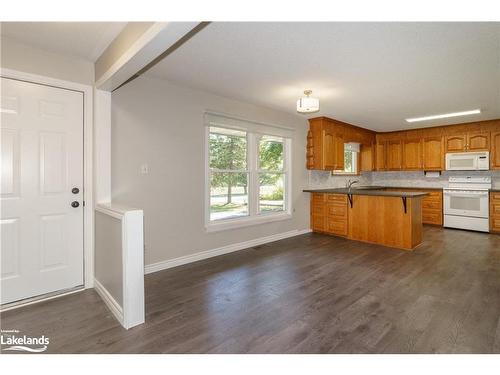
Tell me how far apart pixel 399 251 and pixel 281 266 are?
81.0 inches

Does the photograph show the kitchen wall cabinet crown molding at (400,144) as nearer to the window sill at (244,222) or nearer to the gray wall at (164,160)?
the window sill at (244,222)

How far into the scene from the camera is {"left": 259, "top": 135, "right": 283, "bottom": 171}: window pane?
4750 mm

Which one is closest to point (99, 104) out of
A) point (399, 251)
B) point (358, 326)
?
point (358, 326)

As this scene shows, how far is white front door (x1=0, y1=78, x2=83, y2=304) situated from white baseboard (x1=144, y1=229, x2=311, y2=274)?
0.82 meters

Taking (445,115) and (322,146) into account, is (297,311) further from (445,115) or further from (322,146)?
(445,115)

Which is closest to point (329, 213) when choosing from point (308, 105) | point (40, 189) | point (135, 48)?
→ point (308, 105)

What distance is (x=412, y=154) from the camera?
21.8 feet

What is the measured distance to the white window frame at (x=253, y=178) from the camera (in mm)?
3895

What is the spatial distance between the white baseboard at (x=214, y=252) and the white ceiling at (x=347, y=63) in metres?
2.32

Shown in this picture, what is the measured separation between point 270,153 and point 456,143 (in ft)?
14.6

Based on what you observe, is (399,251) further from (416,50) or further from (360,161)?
(360,161)

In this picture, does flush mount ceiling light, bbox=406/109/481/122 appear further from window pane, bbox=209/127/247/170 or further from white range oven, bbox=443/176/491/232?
window pane, bbox=209/127/247/170

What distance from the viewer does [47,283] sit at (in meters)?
2.63
